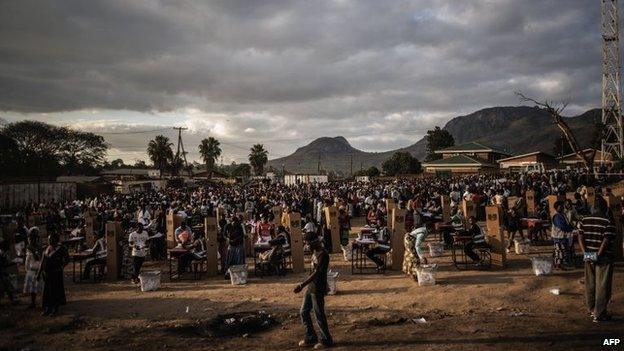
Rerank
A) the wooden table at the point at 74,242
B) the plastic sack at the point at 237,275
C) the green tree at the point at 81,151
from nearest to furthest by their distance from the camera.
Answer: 1. the plastic sack at the point at 237,275
2. the wooden table at the point at 74,242
3. the green tree at the point at 81,151

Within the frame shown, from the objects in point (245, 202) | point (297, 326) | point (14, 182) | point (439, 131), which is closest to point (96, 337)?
point (297, 326)

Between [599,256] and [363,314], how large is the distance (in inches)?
155

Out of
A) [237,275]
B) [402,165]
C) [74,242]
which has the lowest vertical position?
[237,275]

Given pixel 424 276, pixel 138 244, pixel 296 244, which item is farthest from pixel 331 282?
pixel 138 244

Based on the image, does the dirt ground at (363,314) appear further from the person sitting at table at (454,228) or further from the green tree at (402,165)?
the green tree at (402,165)

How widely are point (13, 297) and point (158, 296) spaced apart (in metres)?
3.57

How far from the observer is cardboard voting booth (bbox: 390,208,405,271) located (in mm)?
11719

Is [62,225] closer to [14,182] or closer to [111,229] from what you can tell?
[111,229]

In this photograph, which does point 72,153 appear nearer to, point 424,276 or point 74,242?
point 74,242

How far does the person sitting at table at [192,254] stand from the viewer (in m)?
11.8

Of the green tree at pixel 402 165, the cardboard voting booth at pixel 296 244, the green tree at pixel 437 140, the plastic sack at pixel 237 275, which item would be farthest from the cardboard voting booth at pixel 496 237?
the green tree at pixel 437 140

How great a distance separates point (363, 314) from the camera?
7.92 m

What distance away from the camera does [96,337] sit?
7.40 metres

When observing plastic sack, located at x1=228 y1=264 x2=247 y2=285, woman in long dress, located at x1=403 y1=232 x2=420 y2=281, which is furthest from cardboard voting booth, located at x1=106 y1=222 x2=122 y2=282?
woman in long dress, located at x1=403 y1=232 x2=420 y2=281
